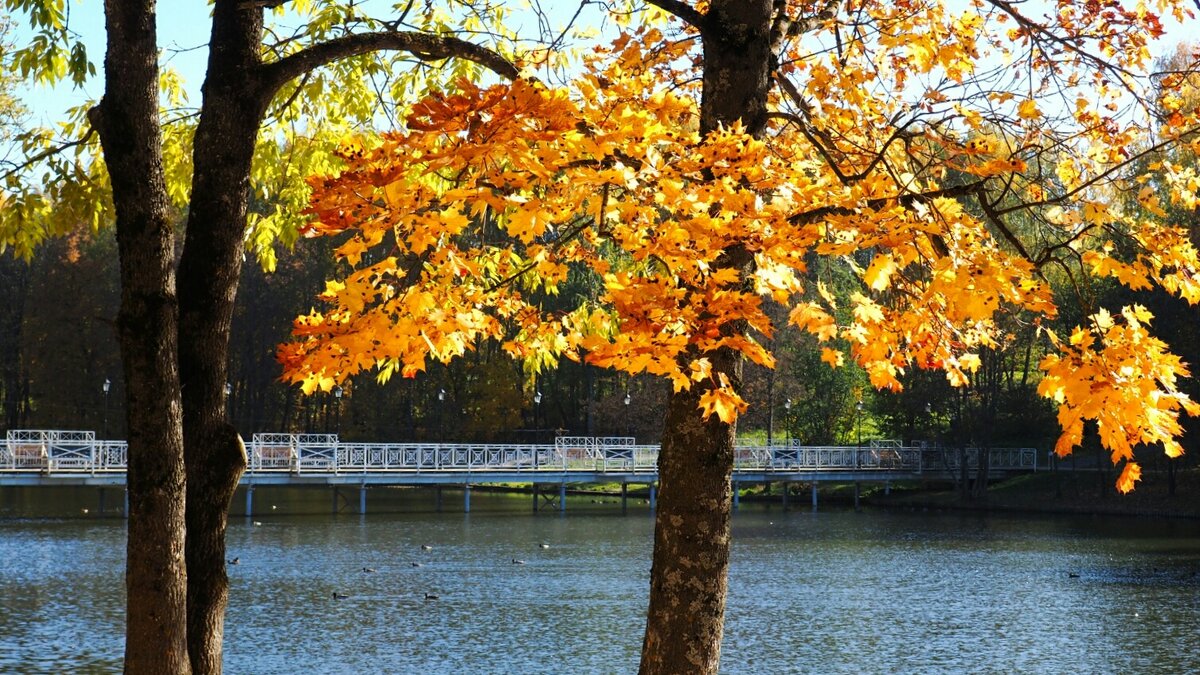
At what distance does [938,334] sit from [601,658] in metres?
10.7

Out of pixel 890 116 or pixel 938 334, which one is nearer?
pixel 938 334

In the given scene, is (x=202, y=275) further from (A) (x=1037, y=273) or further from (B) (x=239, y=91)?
(A) (x=1037, y=273)

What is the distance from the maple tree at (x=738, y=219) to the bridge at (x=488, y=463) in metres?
24.9

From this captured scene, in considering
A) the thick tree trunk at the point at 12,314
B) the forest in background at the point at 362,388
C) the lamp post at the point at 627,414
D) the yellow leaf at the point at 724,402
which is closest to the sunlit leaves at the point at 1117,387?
the yellow leaf at the point at 724,402

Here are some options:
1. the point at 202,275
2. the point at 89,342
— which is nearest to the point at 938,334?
the point at 202,275

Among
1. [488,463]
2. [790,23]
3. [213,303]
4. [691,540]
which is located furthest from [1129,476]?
[488,463]

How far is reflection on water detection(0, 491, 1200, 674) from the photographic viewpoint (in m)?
15.3

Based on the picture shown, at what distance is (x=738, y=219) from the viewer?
12.3 feet

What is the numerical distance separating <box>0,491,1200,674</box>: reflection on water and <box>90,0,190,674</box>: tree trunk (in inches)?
406

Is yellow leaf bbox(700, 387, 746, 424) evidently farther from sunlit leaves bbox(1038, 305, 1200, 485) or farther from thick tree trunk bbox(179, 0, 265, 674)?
thick tree trunk bbox(179, 0, 265, 674)

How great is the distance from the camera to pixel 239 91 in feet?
16.2

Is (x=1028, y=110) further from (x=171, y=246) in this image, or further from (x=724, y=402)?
(x=171, y=246)

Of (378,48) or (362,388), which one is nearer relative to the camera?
(378,48)

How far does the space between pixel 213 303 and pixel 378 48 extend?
113cm
